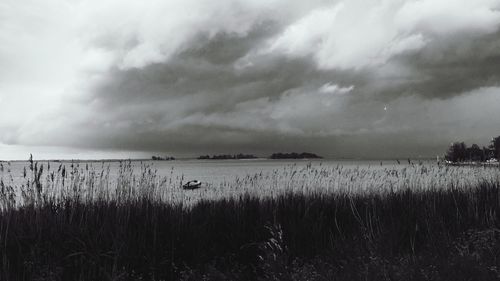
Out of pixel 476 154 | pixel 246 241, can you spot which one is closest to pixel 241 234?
pixel 246 241

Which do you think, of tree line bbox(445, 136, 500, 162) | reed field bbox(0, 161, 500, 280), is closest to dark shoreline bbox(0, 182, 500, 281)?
reed field bbox(0, 161, 500, 280)

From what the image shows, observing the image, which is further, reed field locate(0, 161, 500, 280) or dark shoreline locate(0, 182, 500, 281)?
reed field locate(0, 161, 500, 280)

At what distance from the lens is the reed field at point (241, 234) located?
4.87m

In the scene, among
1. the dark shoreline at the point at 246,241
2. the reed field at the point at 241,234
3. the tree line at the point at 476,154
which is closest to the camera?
the dark shoreline at the point at 246,241

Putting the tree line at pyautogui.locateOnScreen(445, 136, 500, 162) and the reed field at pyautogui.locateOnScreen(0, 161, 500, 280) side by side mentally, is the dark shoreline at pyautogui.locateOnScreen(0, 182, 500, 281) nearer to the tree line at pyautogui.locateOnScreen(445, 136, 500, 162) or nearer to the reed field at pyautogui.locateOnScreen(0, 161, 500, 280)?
the reed field at pyautogui.locateOnScreen(0, 161, 500, 280)

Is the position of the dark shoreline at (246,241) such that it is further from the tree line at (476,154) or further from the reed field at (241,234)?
the tree line at (476,154)

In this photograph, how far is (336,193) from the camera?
9.27 m

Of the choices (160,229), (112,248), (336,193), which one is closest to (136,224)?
(160,229)

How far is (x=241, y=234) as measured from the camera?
6.90m

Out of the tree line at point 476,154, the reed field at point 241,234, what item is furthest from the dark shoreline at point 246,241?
the tree line at point 476,154

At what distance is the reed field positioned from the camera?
4.87 m

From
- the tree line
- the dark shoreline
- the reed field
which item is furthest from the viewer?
the tree line

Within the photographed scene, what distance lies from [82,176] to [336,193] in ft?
18.2

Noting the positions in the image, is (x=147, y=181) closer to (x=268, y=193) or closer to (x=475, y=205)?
(x=268, y=193)
